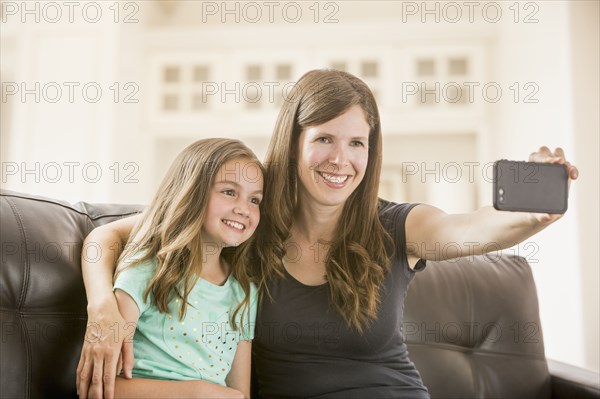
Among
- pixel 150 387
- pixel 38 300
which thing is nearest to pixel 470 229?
pixel 150 387

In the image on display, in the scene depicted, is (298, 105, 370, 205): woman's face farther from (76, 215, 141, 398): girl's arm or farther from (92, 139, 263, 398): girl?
(76, 215, 141, 398): girl's arm

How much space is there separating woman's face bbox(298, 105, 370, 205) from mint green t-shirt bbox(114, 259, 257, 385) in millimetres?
280

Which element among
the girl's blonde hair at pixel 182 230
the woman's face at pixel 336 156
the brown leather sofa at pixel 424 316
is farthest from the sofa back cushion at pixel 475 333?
the girl's blonde hair at pixel 182 230

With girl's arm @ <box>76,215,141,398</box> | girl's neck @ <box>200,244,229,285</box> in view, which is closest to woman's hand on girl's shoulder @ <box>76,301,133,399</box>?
girl's arm @ <box>76,215,141,398</box>

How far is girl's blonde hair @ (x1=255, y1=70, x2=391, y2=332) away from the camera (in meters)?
1.25

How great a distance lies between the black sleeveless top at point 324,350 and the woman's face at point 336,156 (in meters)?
0.21

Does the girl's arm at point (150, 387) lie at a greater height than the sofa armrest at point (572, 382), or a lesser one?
greater

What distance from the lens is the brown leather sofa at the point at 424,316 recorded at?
42.9 inches

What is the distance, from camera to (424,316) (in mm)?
1487

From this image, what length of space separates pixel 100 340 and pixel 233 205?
392mm

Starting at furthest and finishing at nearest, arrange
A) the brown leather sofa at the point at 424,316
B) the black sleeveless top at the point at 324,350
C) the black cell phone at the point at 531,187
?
the black sleeveless top at the point at 324,350, the brown leather sofa at the point at 424,316, the black cell phone at the point at 531,187

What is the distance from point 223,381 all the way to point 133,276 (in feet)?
1.00

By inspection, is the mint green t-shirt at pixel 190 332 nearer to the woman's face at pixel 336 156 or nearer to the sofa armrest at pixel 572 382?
the woman's face at pixel 336 156

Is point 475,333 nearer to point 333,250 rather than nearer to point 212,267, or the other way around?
point 333,250
